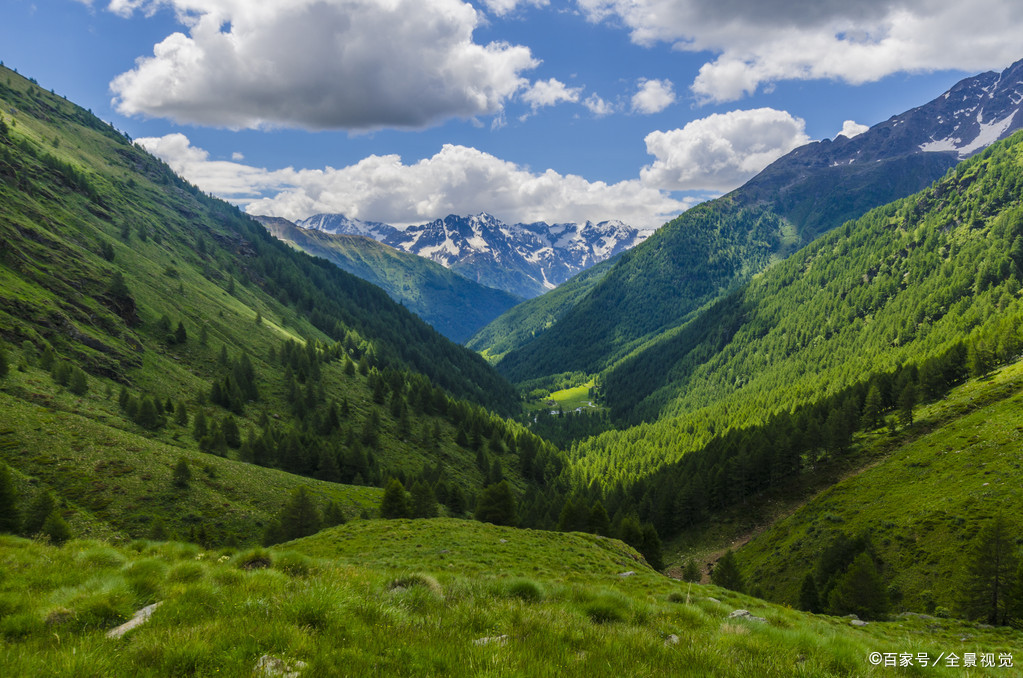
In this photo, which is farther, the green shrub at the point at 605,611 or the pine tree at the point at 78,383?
the pine tree at the point at 78,383

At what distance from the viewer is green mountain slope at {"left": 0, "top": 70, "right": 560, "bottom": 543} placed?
167 ft

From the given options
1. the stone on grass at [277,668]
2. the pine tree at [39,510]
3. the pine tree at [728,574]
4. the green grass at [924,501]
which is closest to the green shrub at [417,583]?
the stone on grass at [277,668]

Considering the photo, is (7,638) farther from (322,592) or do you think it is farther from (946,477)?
(946,477)

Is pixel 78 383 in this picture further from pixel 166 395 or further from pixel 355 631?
pixel 355 631

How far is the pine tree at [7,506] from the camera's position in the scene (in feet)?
117

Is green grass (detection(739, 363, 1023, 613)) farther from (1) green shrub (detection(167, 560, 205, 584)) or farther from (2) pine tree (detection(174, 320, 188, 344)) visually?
(2) pine tree (detection(174, 320, 188, 344))

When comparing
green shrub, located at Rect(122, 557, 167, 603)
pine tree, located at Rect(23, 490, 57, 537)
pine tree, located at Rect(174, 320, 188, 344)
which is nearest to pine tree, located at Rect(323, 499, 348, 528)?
pine tree, located at Rect(23, 490, 57, 537)

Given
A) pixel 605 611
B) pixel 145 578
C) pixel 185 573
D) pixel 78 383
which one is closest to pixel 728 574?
pixel 605 611

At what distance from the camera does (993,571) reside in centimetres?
3650

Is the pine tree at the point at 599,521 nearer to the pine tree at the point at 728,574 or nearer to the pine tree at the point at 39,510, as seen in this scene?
the pine tree at the point at 728,574

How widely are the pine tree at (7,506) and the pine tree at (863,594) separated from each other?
243 feet

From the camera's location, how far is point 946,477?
60094 millimetres

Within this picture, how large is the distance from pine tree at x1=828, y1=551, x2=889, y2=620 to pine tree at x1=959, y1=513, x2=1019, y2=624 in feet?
22.0

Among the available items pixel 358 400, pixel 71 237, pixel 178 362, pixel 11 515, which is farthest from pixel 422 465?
pixel 71 237
